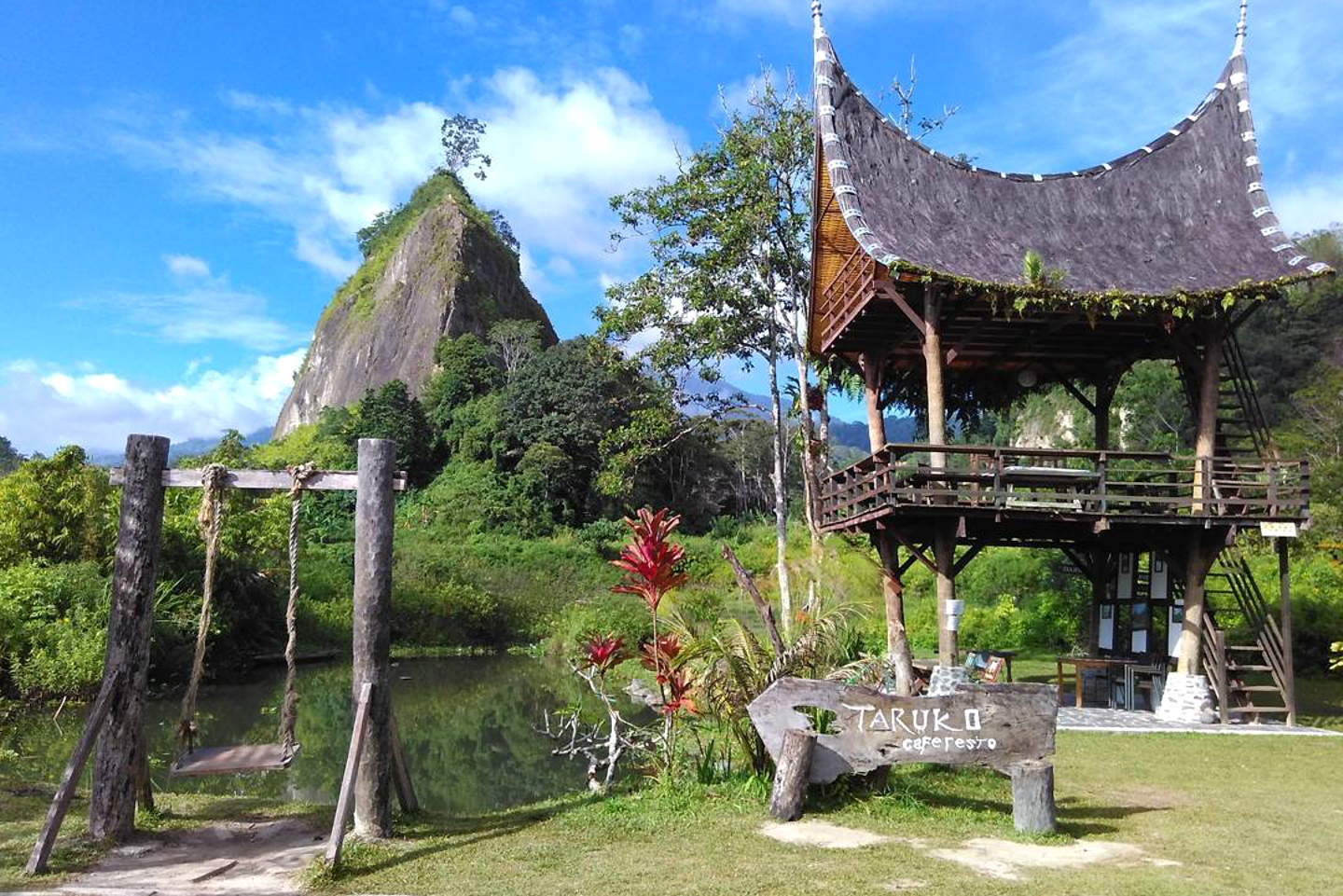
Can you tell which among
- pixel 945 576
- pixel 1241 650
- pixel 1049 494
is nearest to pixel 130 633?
pixel 945 576

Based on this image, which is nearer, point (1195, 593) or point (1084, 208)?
point (1195, 593)

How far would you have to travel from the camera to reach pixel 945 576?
37.0ft

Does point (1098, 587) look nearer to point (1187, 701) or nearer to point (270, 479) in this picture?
point (1187, 701)

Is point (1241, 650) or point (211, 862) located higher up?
point (1241, 650)

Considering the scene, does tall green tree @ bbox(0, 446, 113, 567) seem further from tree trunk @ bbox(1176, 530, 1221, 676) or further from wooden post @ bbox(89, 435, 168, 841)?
tree trunk @ bbox(1176, 530, 1221, 676)

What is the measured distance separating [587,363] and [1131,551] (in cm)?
2464

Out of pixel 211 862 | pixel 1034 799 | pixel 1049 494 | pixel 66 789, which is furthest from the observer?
pixel 1049 494

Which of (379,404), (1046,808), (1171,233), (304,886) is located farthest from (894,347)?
(379,404)

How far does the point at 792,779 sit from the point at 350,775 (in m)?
2.83

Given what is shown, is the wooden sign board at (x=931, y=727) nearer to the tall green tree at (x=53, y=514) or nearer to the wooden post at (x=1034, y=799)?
the wooden post at (x=1034, y=799)

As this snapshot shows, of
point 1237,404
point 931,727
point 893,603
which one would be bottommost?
point 931,727

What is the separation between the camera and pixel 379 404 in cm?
3947

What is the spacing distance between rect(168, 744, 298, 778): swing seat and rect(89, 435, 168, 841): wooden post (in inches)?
18.7

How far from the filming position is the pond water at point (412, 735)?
1057cm
